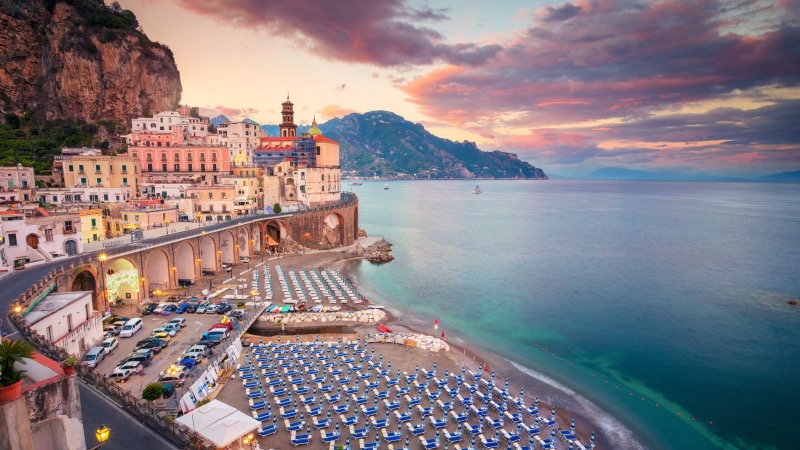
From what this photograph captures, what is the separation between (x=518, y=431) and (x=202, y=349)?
21.3 metres

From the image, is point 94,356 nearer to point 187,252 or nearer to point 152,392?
point 152,392

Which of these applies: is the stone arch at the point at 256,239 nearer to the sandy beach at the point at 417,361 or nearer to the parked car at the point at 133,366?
the sandy beach at the point at 417,361

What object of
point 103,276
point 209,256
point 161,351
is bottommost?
point 161,351

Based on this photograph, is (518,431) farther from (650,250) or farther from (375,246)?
(650,250)

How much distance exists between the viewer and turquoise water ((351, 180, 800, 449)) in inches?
1176

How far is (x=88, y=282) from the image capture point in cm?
3491

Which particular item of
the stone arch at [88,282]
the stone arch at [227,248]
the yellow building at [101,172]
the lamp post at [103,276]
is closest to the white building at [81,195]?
the yellow building at [101,172]

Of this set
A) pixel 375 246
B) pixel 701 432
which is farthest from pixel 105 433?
pixel 375 246

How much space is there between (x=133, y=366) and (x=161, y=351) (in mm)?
3443

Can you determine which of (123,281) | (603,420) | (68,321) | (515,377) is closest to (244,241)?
(123,281)

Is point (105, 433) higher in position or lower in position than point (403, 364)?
higher

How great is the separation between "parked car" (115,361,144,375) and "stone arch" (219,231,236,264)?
103ft

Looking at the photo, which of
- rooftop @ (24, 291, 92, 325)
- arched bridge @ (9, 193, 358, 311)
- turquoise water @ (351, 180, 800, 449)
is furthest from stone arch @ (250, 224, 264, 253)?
rooftop @ (24, 291, 92, 325)

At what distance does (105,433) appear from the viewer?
1348cm
